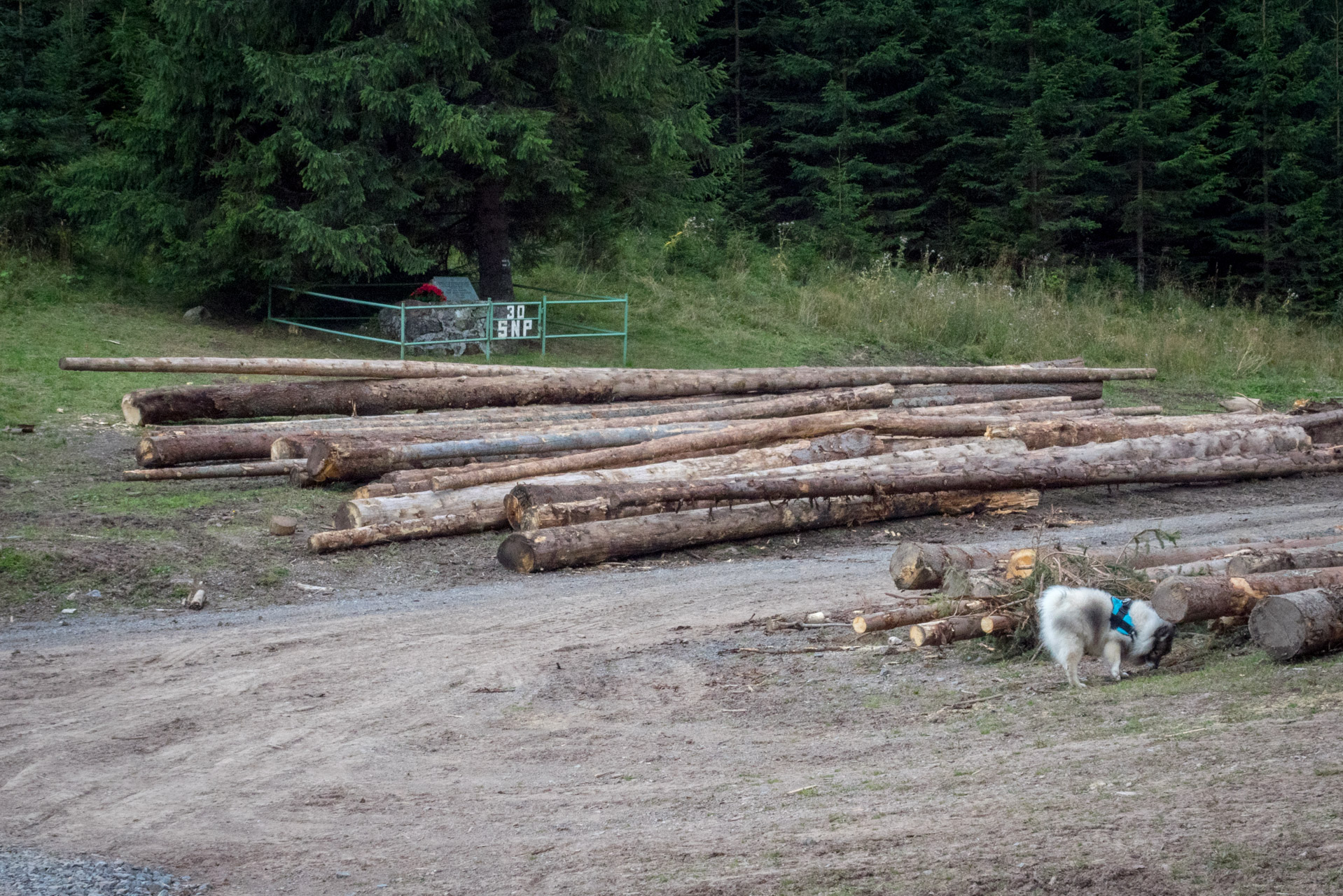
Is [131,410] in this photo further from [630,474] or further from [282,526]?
[630,474]

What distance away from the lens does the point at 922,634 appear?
6.85 metres

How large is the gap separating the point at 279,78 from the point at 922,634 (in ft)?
55.4

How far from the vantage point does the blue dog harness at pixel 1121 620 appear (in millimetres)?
6219

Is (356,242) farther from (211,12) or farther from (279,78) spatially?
(211,12)

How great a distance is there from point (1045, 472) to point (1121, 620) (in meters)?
6.37

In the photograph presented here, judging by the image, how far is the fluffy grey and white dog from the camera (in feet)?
20.0

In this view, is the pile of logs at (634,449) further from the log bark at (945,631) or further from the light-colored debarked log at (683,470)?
the log bark at (945,631)

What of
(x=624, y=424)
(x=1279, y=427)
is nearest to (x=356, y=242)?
(x=624, y=424)

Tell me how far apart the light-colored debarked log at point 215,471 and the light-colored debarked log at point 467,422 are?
137 millimetres

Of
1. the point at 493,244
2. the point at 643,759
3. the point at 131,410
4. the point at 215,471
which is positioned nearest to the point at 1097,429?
the point at 215,471

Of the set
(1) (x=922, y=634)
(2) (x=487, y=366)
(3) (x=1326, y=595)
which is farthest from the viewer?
(2) (x=487, y=366)

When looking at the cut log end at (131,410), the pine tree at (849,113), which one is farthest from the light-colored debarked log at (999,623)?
the pine tree at (849,113)

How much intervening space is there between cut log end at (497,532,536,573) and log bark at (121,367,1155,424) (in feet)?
16.4

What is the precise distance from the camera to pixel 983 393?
1820 cm
